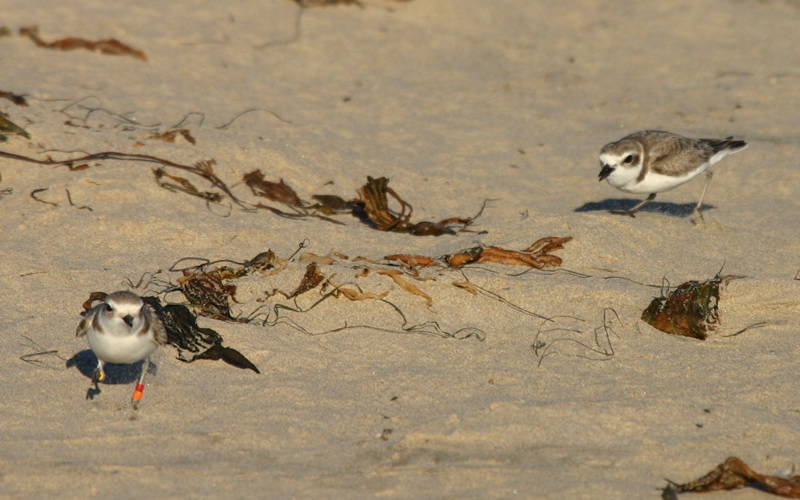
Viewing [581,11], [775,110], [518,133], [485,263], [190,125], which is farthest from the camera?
[581,11]

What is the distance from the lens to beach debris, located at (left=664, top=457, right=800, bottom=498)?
4121 millimetres

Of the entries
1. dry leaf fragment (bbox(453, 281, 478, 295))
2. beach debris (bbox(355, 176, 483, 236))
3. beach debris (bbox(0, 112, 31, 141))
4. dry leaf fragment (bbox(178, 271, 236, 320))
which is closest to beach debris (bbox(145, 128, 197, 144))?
beach debris (bbox(0, 112, 31, 141))

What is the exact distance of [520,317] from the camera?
593 cm

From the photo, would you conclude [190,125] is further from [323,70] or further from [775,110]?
[775,110]

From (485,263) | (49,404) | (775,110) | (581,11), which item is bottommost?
(49,404)

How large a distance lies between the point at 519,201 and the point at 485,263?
6.04 ft

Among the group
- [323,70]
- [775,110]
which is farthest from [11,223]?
[775,110]

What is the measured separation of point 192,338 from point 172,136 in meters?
3.36

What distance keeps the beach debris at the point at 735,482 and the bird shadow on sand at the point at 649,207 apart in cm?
413

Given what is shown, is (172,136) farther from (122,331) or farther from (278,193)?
(122,331)

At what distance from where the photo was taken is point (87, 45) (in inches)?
412

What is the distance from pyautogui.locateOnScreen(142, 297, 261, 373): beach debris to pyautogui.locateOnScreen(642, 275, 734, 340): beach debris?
2698 millimetres

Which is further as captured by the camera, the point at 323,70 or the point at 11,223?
the point at 323,70

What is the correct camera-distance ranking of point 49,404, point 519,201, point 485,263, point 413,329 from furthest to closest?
point 519,201, point 485,263, point 413,329, point 49,404
